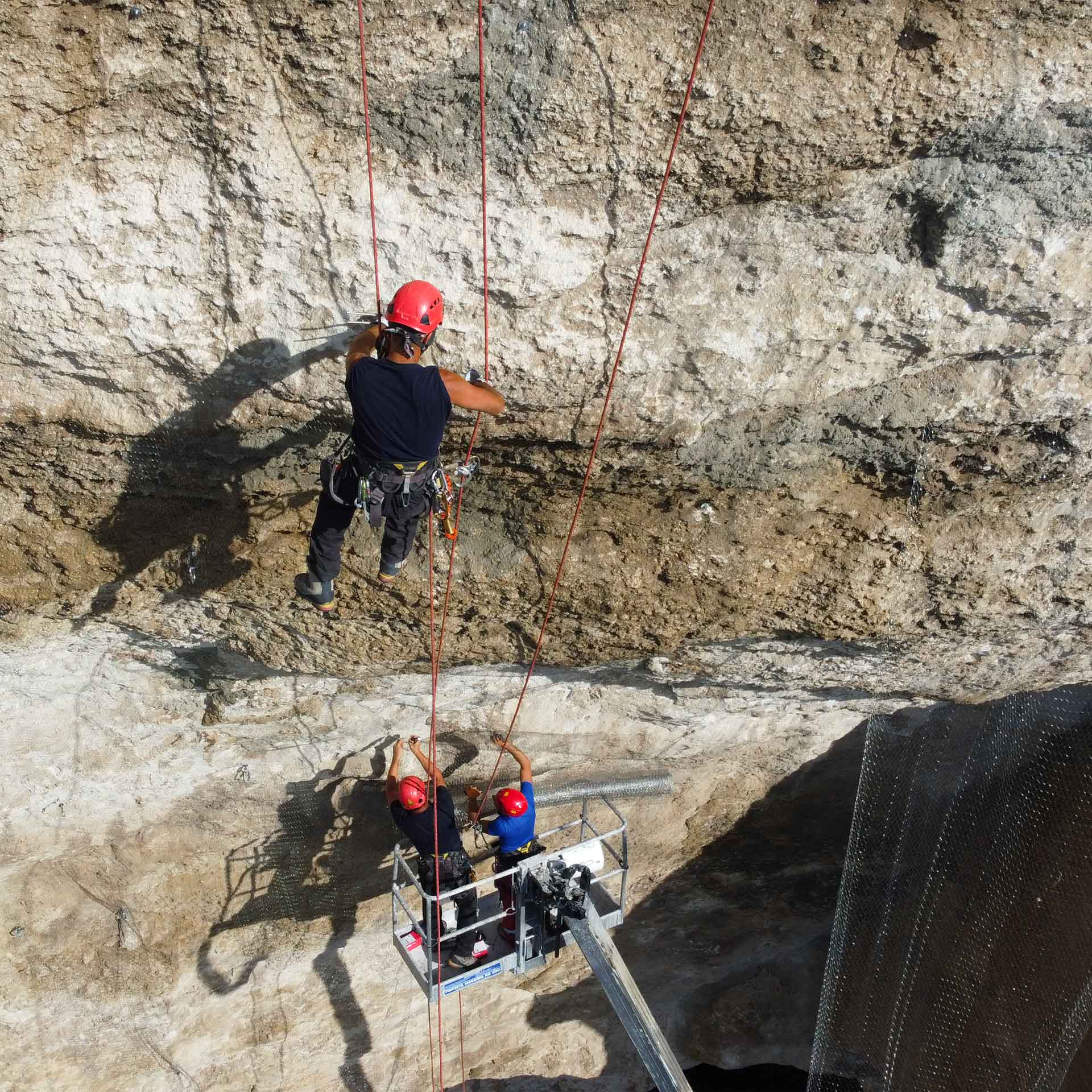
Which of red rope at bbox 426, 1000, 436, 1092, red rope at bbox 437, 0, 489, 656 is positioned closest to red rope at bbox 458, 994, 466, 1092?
red rope at bbox 426, 1000, 436, 1092

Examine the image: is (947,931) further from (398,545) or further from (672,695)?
(398,545)

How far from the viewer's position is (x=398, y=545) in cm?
413

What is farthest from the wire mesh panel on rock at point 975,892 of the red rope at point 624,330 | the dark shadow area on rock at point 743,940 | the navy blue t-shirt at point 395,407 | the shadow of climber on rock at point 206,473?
the shadow of climber on rock at point 206,473

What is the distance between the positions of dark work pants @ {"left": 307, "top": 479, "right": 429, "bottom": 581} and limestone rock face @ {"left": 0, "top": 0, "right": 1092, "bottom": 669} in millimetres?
517

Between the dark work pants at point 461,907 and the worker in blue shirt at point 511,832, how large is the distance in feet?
0.68

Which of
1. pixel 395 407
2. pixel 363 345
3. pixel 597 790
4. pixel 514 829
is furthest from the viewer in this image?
pixel 597 790

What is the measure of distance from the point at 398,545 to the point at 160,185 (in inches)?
71.7

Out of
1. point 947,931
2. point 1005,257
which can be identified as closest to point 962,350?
point 1005,257

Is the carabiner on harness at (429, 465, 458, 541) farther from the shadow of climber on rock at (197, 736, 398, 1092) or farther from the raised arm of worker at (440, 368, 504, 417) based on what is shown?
the shadow of climber on rock at (197, 736, 398, 1092)

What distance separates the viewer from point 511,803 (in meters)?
5.18

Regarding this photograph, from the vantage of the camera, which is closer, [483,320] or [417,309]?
[417,309]

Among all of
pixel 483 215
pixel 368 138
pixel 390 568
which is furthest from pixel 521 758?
pixel 368 138

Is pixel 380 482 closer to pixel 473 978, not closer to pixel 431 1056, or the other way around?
pixel 473 978

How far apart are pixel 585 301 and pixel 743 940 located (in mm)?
7180
